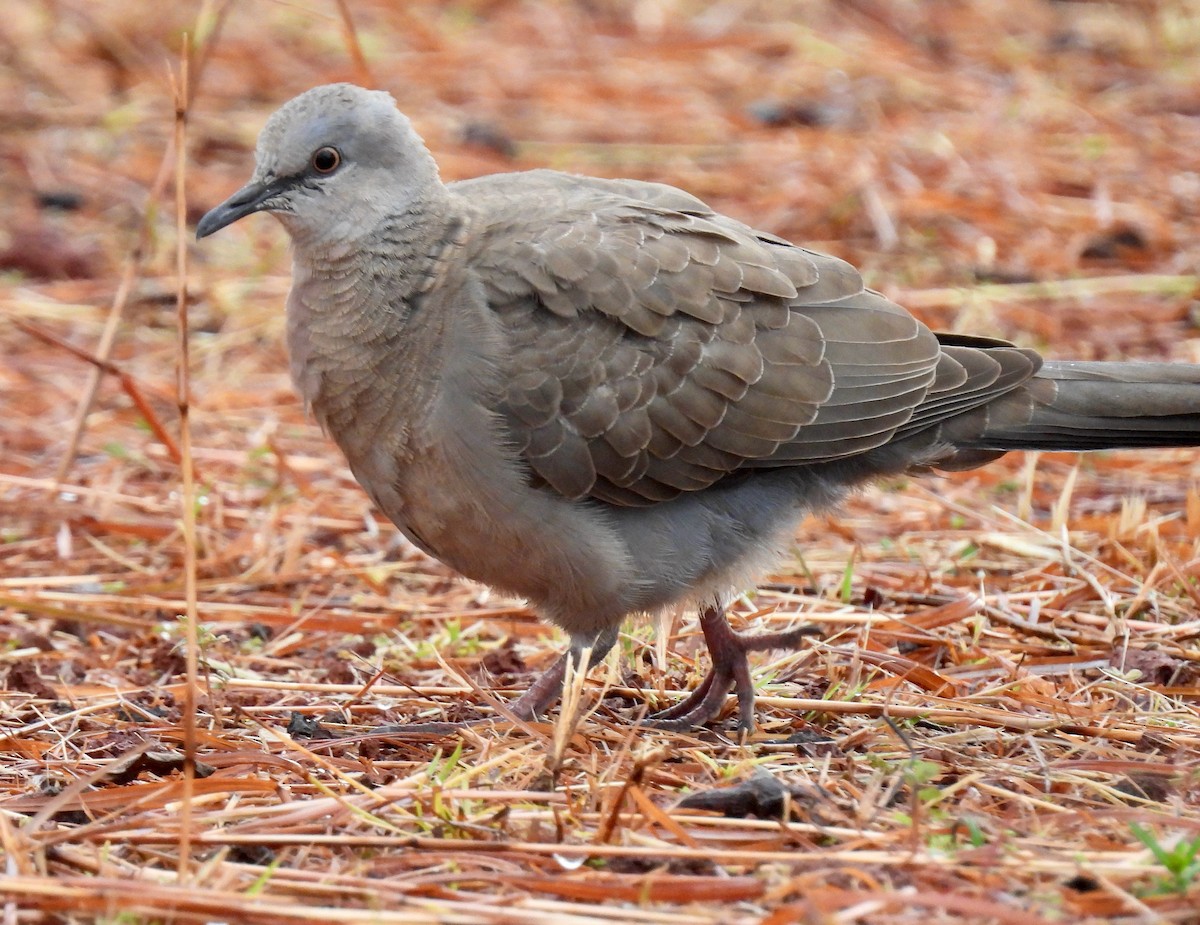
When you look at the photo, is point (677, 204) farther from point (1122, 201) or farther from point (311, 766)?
point (1122, 201)

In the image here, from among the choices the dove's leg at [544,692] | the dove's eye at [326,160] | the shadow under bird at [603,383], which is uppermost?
the dove's eye at [326,160]

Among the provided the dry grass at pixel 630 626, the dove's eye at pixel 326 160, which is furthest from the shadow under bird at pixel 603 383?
the dry grass at pixel 630 626

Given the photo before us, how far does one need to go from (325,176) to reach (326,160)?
0.04 metres

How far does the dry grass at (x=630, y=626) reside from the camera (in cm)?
290

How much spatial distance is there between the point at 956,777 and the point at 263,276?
5.01 metres

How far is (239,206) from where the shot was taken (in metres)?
4.07

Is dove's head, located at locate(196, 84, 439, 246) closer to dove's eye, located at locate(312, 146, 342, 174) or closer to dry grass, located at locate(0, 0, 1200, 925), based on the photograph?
dove's eye, located at locate(312, 146, 342, 174)

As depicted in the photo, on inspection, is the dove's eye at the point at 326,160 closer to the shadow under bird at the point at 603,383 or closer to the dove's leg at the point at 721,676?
the shadow under bird at the point at 603,383

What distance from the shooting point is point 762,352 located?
161 inches

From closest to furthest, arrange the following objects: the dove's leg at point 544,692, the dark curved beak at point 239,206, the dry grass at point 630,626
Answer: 1. the dry grass at point 630,626
2. the dove's leg at point 544,692
3. the dark curved beak at point 239,206

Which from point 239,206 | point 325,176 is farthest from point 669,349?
point 239,206

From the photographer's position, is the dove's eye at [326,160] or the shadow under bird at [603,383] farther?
the dove's eye at [326,160]

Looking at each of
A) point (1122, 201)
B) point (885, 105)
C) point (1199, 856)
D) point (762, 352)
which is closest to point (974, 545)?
point (762, 352)

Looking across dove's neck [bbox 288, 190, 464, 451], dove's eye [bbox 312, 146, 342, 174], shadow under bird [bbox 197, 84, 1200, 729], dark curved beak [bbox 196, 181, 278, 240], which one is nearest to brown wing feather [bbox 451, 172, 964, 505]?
shadow under bird [bbox 197, 84, 1200, 729]
